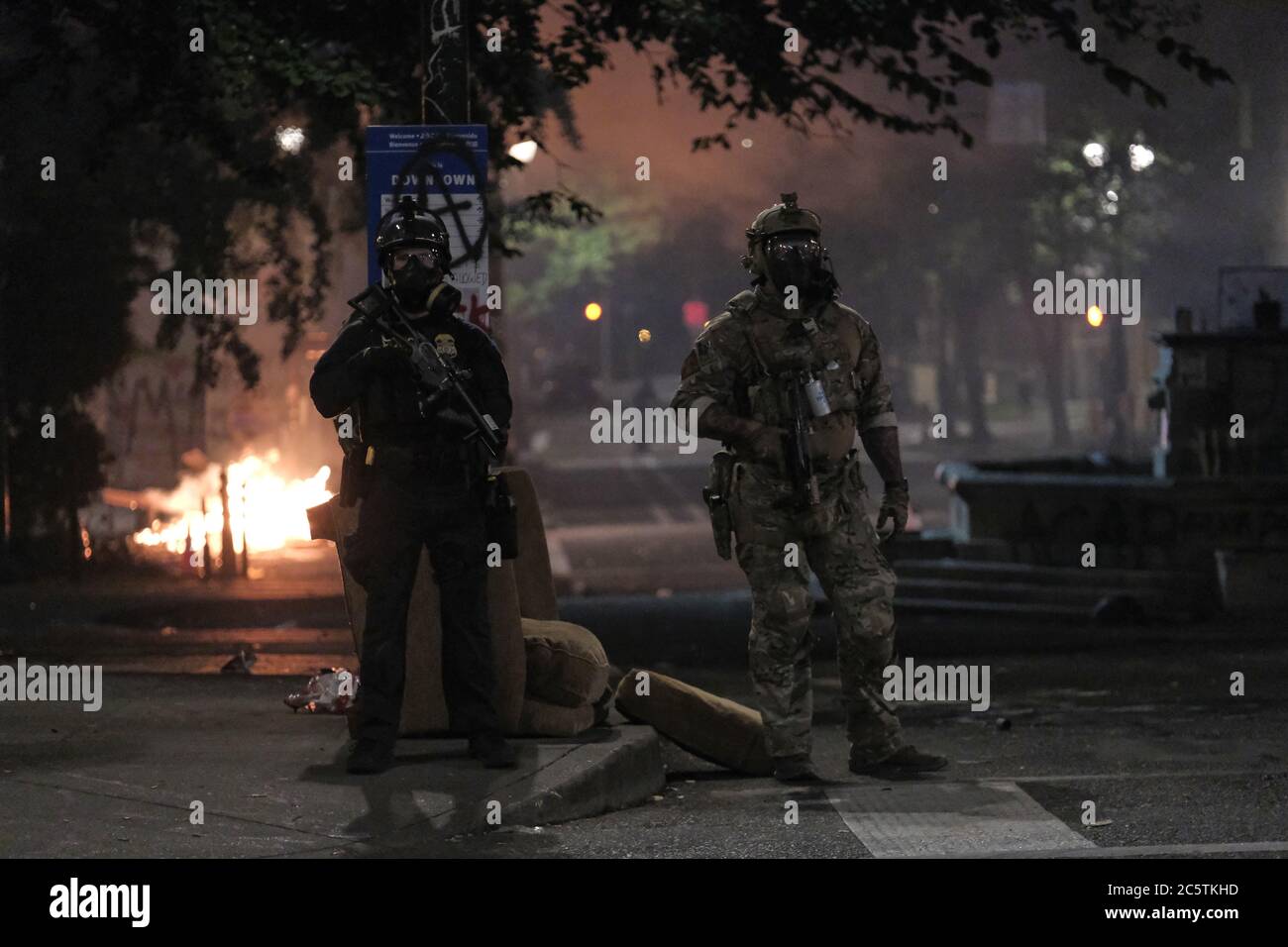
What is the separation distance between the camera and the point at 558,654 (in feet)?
24.3

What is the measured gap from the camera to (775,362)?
23.9 ft

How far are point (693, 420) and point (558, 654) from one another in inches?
39.1

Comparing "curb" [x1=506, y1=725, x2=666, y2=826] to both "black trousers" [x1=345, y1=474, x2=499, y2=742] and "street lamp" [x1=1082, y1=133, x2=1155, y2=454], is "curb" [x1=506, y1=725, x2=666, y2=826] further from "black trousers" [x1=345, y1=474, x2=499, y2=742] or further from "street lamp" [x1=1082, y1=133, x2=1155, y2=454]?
"street lamp" [x1=1082, y1=133, x2=1155, y2=454]

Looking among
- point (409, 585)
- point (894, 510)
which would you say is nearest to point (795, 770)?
point (894, 510)

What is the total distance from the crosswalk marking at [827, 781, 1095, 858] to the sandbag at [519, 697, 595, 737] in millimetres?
985

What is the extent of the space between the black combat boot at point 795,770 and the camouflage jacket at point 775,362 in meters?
1.11

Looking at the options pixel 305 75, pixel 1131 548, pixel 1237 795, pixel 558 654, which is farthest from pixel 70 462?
pixel 1237 795

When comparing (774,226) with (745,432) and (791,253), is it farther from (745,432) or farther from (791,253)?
(745,432)

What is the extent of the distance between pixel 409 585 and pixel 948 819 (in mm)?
1980

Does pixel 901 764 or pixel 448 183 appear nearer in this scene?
pixel 901 764

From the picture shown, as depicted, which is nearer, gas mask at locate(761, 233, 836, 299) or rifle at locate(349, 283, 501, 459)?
rifle at locate(349, 283, 501, 459)

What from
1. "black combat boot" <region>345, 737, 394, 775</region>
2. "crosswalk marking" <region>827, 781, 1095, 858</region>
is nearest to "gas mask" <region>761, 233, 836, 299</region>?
"crosswalk marking" <region>827, 781, 1095, 858</region>

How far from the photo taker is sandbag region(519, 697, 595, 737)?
7425 mm

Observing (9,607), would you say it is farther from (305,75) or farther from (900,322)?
(900,322)
